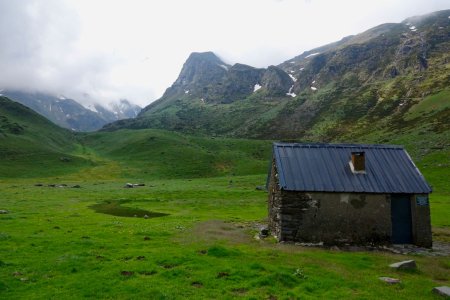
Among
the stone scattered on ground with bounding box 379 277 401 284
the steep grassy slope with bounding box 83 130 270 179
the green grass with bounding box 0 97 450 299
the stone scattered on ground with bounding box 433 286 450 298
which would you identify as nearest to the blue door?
the green grass with bounding box 0 97 450 299

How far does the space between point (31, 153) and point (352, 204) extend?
146m

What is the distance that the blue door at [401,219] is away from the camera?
97.7 feet

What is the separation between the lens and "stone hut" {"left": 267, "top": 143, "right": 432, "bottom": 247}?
29.0 m

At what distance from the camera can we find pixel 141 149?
17100cm

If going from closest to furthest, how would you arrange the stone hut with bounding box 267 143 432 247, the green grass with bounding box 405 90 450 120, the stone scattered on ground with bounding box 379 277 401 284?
the stone scattered on ground with bounding box 379 277 401 284, the stone hut with bounding box 267 143 432 247, the green grass with bounding box 405 90 450 120

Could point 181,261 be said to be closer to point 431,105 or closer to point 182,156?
point 182,156

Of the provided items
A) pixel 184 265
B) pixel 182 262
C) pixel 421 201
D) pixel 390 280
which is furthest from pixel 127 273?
pixel 421 201

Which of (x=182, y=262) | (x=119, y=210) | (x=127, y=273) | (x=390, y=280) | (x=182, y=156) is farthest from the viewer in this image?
(x=182, y=156)

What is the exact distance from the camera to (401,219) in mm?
29906

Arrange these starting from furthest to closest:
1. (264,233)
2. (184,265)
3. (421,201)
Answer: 1. (264,233)
2. (421,201)
3. (184,265)

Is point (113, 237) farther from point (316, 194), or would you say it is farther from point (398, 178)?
point (398, 178)

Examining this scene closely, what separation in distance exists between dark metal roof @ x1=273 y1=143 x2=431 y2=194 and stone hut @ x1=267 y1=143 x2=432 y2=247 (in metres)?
0.08

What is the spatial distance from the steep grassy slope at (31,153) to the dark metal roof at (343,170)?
111309 millimetres

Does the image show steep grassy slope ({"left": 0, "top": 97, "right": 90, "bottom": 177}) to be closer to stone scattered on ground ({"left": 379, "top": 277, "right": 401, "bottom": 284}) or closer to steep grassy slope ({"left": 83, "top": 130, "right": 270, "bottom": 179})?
steep grassy slope ({"left": 83, "top": 130, "right": 270, "bottom": 179})
